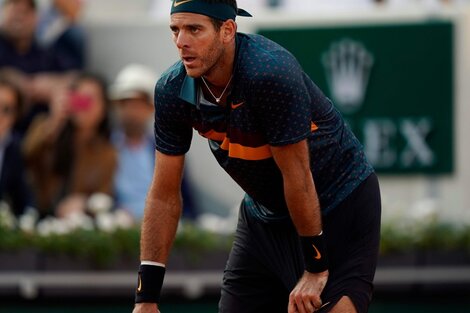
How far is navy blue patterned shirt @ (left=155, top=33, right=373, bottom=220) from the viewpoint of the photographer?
5.29m

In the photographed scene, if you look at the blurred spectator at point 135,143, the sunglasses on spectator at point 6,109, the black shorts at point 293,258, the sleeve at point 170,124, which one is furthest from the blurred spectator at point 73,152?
the sleeve at point 170,124

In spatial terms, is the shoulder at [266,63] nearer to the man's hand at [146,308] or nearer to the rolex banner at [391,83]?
the man's hand at [146,308]

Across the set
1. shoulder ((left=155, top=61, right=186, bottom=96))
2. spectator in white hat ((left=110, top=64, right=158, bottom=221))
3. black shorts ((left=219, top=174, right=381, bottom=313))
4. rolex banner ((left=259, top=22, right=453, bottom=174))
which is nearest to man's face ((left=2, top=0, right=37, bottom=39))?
spectator in white hat ((left=110, top=64, right=158, bottom=221))

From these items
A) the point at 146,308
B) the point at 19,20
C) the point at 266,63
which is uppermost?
the point at 19,20

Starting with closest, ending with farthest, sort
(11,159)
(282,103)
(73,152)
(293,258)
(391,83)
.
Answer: (282,103) → (293,258) → (11,159) → (73,152) → (391,83)

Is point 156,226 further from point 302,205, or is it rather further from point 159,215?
point 302,205

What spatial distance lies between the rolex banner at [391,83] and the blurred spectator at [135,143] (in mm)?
988

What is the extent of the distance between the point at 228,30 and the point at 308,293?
1107 millimetres

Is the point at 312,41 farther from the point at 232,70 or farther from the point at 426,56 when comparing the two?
the point at 232,70

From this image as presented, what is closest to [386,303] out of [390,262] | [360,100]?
[390,262]

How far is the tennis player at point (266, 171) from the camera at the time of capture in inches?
210

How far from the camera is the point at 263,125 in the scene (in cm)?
537

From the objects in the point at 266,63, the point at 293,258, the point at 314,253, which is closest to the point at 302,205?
the point at 314,253

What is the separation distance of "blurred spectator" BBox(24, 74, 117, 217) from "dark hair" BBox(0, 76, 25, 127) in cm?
16
